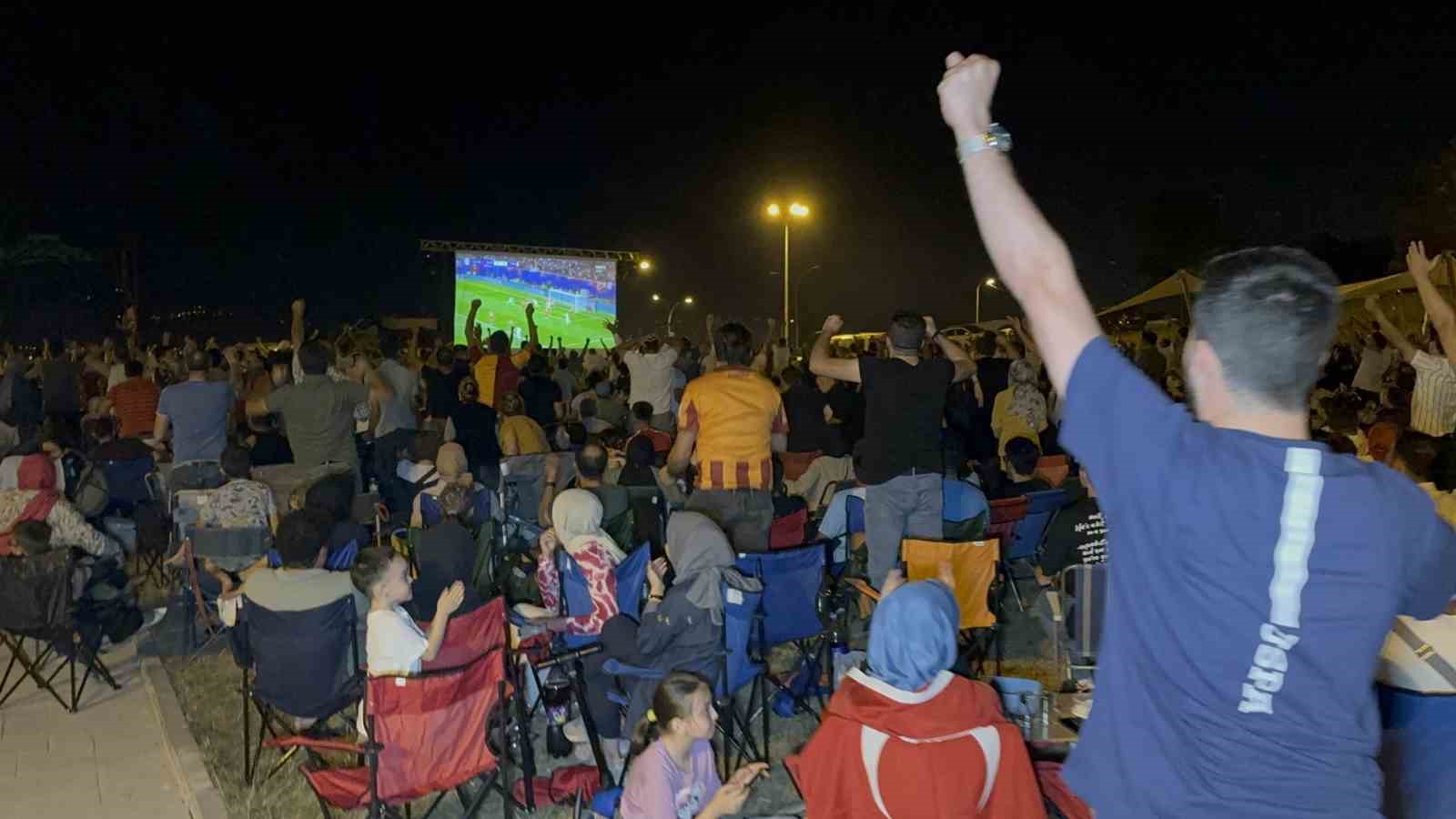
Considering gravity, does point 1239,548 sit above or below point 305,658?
above

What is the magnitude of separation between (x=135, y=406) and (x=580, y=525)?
5.49 metres

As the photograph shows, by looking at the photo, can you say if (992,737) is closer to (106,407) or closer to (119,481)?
(119,481)

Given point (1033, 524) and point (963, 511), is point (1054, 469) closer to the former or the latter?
point (1033, 524)

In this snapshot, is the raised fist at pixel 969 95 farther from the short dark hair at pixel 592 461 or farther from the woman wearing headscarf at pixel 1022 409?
the woman wearing headscarf at pixel 1022 409

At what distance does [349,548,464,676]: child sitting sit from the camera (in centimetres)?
406

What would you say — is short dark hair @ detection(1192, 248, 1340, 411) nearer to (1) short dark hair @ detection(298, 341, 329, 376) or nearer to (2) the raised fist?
(2) the raised fist

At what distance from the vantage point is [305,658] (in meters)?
4.32

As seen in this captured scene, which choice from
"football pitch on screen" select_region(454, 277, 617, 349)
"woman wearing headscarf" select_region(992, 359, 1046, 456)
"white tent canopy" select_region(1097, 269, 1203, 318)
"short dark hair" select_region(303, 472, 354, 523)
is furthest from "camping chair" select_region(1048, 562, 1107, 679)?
"football pitch on screen" select_region(454, 277, 617, 349)

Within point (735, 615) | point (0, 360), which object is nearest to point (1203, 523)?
point (735, 615)

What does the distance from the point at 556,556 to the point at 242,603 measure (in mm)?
1422

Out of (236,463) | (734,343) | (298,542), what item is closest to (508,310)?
(236,463)

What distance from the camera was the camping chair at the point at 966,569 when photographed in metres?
4.84

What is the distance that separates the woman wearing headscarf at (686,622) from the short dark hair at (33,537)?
3.36m

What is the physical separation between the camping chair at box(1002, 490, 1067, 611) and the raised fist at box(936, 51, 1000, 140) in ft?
16.7
